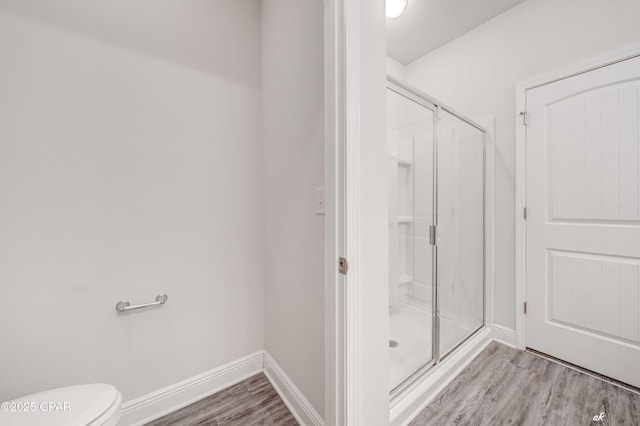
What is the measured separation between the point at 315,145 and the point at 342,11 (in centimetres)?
48

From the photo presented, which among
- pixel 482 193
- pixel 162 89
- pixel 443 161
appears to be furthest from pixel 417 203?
pixel 162 89

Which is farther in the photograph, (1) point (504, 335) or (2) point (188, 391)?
(1) point (504, 335)

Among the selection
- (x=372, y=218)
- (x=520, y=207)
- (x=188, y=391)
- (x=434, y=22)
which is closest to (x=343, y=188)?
(x=372, y=218)

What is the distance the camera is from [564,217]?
1.70 metres

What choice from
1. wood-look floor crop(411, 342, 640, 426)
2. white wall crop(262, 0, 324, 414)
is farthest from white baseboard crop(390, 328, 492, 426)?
white wall crop(262, 0, 324, 414)

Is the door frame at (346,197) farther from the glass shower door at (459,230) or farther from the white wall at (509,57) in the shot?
the white wall at (509,57)

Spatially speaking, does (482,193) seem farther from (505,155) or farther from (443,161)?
(443,161)

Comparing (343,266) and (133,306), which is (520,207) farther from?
(133,306)

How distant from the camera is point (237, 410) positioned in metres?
1.30

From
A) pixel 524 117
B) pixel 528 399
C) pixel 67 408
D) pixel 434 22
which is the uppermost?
pixel 434 22

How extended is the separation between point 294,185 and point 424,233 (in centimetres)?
97

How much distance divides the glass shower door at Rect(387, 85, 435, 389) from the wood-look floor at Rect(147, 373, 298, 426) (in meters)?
0.74

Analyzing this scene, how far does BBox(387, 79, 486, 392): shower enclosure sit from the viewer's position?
61.5 inches

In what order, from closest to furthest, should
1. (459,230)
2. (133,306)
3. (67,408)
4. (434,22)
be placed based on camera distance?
(67,408), (133,306), (459,230), (434,22)
